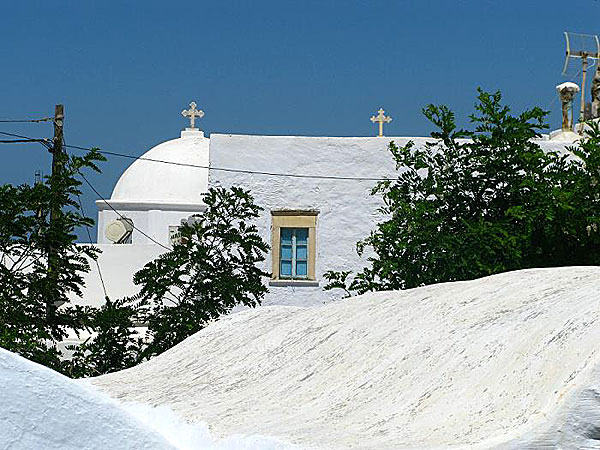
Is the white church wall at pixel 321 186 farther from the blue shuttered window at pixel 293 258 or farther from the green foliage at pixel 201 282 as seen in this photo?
the green foliage at pixel 201 282

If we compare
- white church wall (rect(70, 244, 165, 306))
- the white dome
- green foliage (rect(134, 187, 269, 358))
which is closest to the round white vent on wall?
the white dome

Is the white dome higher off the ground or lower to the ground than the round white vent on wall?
higher

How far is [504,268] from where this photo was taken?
10812 millimetres

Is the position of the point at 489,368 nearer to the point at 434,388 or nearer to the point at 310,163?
the point at 434,388

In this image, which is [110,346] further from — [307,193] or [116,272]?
[116,272]

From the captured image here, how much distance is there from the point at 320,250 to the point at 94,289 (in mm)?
4647

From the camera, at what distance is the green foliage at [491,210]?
10852mm

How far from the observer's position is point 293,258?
18625mm

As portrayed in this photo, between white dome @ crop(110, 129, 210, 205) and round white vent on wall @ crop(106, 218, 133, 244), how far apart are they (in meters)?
1.17

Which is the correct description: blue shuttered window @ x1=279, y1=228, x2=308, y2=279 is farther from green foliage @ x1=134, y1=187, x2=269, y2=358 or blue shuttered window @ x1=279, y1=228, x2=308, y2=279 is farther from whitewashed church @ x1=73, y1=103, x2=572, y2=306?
green foliage @ x1=134, y1=187, x2=269, y2=358

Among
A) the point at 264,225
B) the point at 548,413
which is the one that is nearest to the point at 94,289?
the point at 264,225

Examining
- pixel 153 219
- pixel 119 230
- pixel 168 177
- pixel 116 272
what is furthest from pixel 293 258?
pixel 168 177

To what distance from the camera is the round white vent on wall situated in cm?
2467

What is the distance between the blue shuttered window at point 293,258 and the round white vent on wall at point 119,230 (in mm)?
6972
